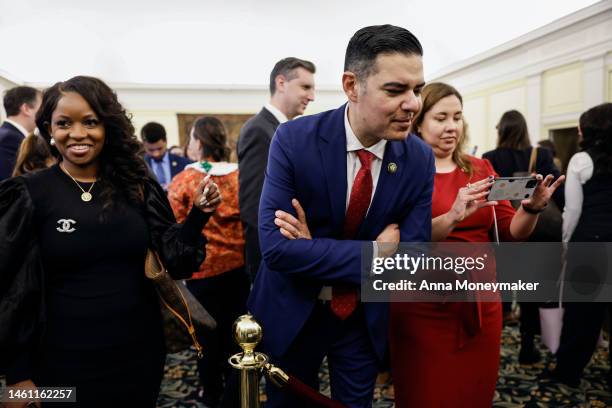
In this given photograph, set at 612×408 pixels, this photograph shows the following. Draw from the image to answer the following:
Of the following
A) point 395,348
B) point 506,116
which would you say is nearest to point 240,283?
point 395,348

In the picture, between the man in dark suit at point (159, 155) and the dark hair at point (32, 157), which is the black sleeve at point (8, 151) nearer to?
the dark hair at point (32, 157)

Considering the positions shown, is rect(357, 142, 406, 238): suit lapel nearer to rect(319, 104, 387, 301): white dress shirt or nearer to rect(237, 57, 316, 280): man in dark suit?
rect(319, 104, 387, 301): white dress shirt

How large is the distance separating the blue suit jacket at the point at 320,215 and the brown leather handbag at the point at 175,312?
1.11 ft

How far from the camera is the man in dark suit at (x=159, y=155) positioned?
556 cm

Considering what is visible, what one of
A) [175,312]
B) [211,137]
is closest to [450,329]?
[175,312]

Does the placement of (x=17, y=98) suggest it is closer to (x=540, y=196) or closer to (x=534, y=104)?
(x=540, y=196)

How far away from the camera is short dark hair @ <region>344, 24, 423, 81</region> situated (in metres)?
1.55

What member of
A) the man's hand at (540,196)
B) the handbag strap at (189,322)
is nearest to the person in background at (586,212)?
the man's hand at (540,196)

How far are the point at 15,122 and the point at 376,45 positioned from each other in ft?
11.7

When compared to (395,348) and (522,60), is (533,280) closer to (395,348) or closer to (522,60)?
(395,348)

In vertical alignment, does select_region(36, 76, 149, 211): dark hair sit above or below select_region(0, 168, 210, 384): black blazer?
above

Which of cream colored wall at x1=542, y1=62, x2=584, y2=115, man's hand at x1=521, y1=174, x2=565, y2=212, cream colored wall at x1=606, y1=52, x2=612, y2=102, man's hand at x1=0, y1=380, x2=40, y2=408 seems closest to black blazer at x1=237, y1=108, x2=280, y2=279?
man's hand at x1=0, y1=380, x2=40, y2=408

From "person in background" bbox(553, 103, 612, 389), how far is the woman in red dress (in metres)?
1.38

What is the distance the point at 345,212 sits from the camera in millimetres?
1693
